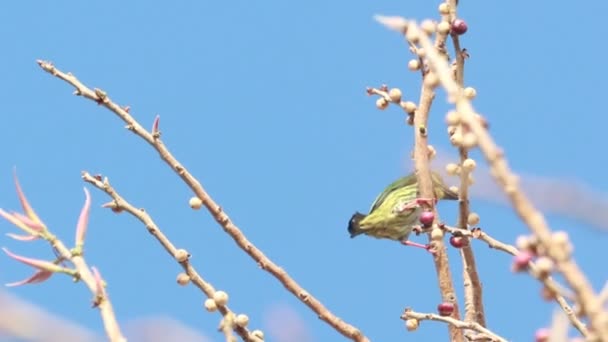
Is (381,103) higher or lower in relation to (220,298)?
higher

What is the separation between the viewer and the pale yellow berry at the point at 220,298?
2672mm

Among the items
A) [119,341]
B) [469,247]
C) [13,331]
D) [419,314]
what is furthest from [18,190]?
[469,247]

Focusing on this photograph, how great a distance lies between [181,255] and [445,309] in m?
0.88

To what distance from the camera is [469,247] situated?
353 cm

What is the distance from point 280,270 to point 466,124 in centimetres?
189

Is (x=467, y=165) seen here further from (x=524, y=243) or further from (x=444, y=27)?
(x=524, y=243)

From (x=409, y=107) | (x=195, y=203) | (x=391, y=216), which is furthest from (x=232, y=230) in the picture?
(x=391, y=216)

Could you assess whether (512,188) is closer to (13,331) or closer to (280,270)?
(13,331)

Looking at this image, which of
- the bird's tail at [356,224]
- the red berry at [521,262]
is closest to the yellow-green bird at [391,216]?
the bird's tail at [356,224]

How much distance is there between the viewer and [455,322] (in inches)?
115

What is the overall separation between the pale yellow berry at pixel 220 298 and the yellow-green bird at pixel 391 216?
5.77 feet

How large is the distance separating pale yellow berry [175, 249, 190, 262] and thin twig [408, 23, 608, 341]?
1682mm

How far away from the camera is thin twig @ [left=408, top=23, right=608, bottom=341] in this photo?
1188 millimetres

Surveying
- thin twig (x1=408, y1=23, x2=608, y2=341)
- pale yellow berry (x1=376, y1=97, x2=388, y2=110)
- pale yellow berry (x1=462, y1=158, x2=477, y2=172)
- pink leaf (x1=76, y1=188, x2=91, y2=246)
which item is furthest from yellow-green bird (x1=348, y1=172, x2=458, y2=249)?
thin twig (x1=408, y1=23, x2=608, y2=341)
